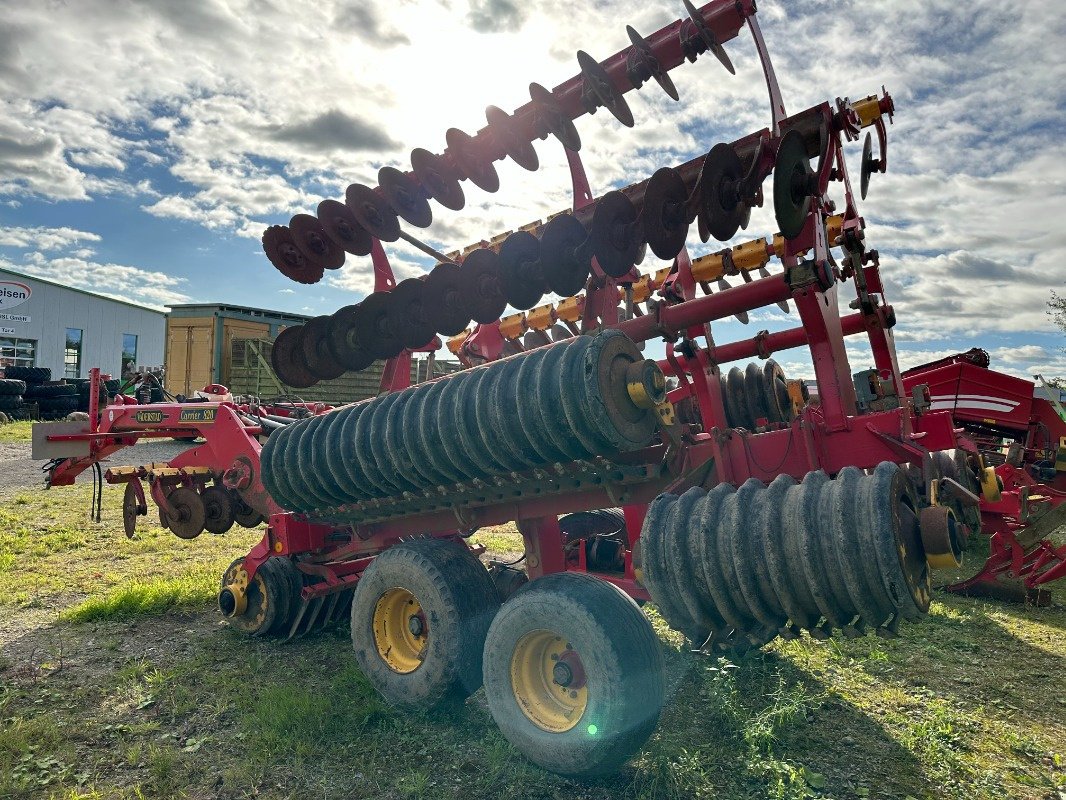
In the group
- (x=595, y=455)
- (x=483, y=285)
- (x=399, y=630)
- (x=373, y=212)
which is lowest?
(x=399, y=630)

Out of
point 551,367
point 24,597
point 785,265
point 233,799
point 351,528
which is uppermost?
point 785,265

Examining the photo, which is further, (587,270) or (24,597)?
(24,597)

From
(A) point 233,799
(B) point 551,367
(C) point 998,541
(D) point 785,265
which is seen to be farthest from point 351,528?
(C) point 998,541

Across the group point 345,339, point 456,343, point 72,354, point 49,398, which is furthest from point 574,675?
point 72,354

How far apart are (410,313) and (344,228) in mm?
1268

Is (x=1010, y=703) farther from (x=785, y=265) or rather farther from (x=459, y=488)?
(x=459, y=488)

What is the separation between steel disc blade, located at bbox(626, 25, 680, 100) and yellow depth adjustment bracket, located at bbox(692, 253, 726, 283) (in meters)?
1.76

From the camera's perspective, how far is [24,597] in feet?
22.4

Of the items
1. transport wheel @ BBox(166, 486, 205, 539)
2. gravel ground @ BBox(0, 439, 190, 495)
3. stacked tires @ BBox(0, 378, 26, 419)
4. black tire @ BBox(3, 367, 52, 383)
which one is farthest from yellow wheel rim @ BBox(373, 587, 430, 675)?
black tire @ BBox(3, 367, 52, 383)

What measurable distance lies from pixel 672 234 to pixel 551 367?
111 cm

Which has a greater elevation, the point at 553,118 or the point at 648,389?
the point at 553,118

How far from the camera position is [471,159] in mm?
5574

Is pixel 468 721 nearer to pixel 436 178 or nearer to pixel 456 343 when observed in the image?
pixel 436 178

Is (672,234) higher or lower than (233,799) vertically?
higher
